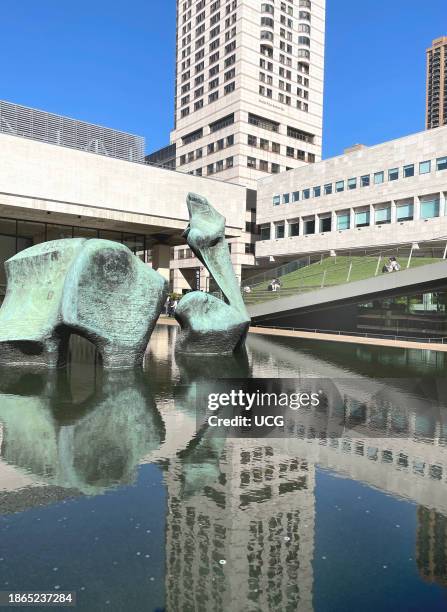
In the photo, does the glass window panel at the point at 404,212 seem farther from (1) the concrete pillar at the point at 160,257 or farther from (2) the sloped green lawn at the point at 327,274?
(1) the concrete pillar at the point at 160,257

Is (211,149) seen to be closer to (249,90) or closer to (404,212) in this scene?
(249,90)

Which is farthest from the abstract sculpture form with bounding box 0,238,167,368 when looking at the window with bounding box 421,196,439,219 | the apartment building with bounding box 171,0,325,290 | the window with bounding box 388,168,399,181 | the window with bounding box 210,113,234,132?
the window with bounding box 210,113,234,132

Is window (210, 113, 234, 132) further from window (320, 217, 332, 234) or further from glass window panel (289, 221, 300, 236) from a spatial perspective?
window (320, 217, 332, 234)

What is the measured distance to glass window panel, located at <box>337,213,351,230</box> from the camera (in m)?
44.0

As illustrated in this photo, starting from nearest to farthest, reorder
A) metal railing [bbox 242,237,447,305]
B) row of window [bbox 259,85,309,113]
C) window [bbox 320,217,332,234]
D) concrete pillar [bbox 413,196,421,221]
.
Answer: metal railing [bbox 242,237,447,305]
concrete pillar [bbox 413,196,421,221]
window [bbox 320,217,332,234]
row of window [bbox 259,85,309,113]

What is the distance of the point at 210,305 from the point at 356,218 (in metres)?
31.8

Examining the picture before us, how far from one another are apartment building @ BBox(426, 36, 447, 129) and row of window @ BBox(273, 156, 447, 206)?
10608 cm

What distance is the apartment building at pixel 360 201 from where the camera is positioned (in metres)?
37.9

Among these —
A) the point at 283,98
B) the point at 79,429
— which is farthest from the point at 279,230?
the point at 79,429

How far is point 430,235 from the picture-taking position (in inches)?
1485

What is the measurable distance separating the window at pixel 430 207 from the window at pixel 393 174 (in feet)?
10.6

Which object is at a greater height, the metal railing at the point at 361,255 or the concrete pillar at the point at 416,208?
the concrete pillar at the point at 416,208

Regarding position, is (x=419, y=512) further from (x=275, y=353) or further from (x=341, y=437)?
(x=275, y=353)

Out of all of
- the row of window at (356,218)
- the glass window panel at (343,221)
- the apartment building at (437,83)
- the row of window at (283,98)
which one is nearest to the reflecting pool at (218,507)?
the row of window at (356,218)
